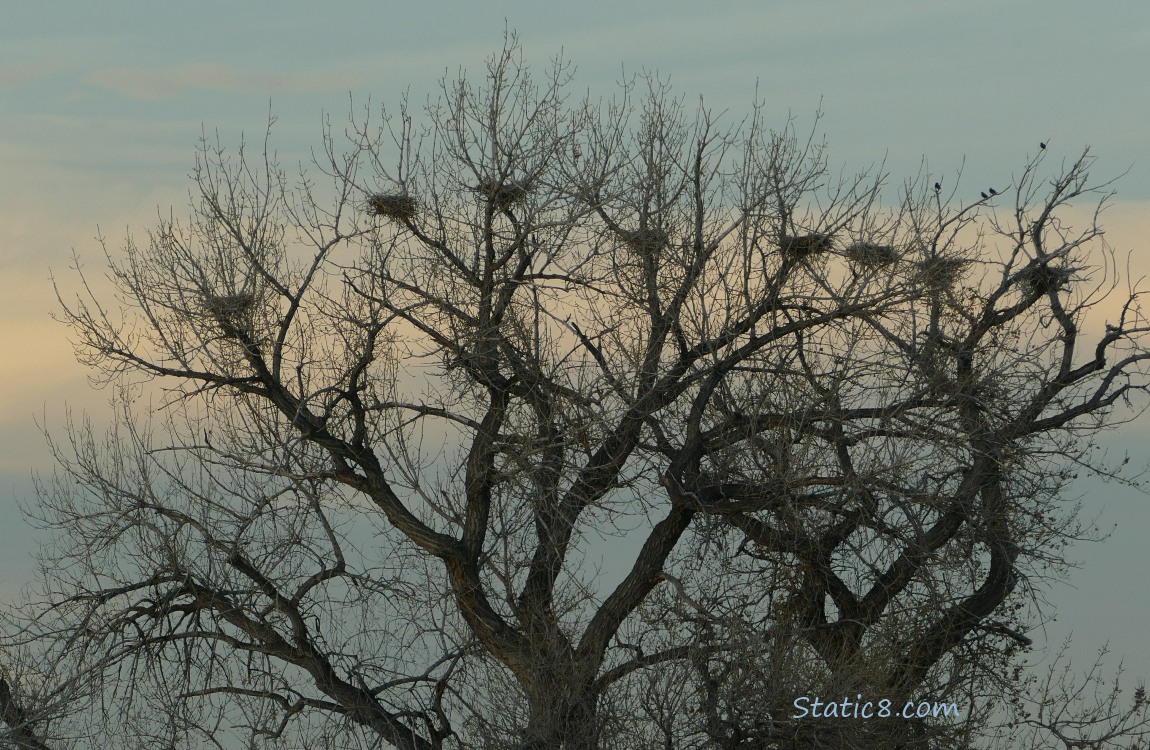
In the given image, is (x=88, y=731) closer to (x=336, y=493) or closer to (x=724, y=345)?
(x=336, y=493)

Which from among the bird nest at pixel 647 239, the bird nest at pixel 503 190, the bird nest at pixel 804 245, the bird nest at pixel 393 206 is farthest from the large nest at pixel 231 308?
the bird nest at pixel 804 245

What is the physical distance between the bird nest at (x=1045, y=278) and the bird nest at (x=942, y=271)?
0.61m

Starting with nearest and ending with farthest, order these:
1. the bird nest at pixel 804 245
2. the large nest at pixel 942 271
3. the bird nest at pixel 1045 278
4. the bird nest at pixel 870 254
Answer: the bird nest at pixel 804 245
the bird nest at pixel 870 254
the large nest at pixel 942 271
the bird nest at pixel 1045 278

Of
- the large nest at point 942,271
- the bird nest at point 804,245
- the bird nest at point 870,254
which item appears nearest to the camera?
the bird nest at point 804,245

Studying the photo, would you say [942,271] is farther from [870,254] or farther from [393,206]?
[393,206]

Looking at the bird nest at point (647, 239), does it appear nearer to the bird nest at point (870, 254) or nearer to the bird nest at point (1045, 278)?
the bird nest at point (870, 254)

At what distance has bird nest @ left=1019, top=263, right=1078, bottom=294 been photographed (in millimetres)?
12109

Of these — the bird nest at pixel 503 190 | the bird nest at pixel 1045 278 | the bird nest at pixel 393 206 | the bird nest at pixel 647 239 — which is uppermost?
the bird nest at pixel 1045 278

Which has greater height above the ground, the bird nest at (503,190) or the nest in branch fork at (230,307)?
the bird nest at (503,190)

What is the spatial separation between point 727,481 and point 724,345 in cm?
128

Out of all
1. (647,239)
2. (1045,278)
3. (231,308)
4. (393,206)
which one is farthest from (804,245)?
(231,308)

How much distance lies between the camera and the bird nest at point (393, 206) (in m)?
11.2

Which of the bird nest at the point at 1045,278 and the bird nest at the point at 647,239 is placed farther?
the bird nest at the point at 1045,278

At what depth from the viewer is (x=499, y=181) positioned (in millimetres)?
11188
